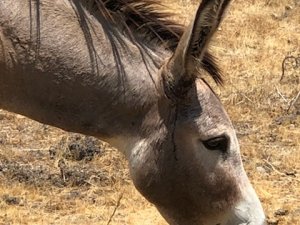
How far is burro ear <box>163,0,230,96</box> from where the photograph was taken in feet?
10.5

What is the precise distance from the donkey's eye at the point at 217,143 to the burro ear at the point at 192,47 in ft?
0.84

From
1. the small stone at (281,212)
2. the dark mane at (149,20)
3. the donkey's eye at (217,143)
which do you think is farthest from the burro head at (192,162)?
the small stone at (281,212)

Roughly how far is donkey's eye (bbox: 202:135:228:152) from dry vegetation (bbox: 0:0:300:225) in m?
1.74

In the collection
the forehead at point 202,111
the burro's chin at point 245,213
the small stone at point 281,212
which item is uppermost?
the forehead at point 202,111

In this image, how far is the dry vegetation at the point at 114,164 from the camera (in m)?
6.45

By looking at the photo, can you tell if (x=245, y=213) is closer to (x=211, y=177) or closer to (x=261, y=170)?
(x=211, y=177)

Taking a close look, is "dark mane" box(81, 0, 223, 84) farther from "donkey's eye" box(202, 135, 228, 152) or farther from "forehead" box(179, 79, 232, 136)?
"donkey's eye" box(202, 135, 228, 152)

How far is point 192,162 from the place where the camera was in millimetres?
3541

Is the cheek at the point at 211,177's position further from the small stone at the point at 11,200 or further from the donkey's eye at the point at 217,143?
the small stone at the point at 11,200

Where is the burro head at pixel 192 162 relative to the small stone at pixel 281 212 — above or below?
above

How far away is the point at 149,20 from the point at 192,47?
0.35 m

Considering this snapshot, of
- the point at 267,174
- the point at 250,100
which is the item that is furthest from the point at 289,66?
the point at 267,174

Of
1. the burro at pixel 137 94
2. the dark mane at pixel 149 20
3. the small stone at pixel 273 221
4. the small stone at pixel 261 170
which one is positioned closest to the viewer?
the burro at pixel 137 94

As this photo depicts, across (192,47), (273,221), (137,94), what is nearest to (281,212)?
(273,221)
